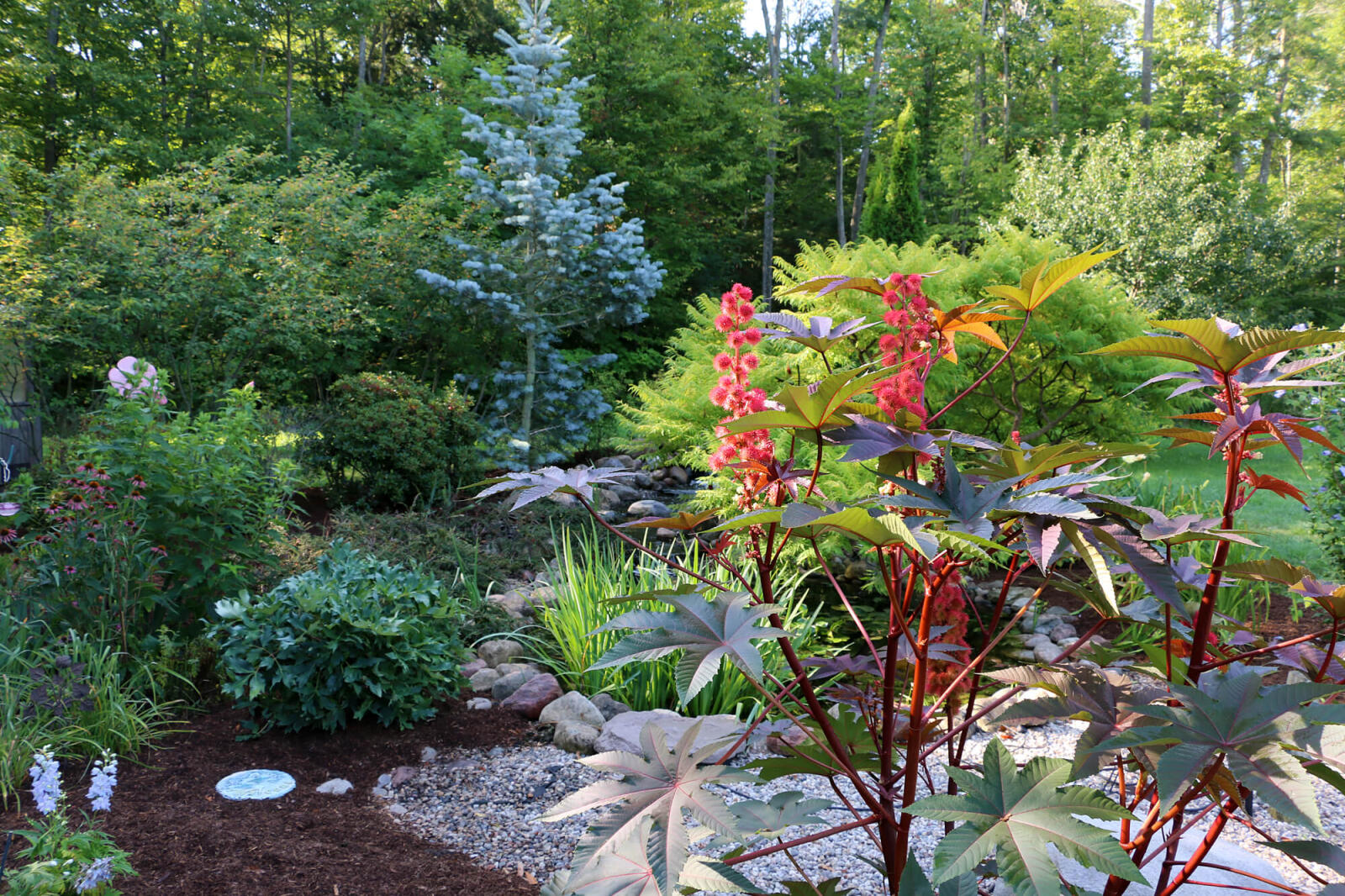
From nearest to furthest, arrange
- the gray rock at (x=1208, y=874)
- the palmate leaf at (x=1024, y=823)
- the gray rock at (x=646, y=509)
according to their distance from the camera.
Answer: the palmate leaf at (x=1024, y=823) → the gray rock at (x=1208, y=874) → the gray rock at (x=646, y=509)

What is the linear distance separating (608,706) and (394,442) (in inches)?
147

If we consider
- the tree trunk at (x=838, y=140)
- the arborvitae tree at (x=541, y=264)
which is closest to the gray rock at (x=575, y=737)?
the arborvitae tree at (x=541, y=264)

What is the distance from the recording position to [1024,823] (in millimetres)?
916

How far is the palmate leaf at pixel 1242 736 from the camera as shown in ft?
2.81

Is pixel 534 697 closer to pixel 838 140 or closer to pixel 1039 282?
pixel 1039 282

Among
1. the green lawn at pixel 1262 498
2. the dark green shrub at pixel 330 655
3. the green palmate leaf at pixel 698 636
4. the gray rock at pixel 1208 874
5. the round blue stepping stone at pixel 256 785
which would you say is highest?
the green palmate leaf at pixel 698 636

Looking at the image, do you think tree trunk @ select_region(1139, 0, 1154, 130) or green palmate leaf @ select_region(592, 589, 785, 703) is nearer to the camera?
green palmate leaf @ select_region(592, 589, 785, 703)

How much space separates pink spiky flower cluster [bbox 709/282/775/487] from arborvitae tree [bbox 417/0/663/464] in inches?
271

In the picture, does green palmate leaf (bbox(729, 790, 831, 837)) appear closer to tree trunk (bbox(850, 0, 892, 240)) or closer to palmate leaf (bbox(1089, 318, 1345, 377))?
palmate leaf (bbox(1089, 318, 1345, 377))

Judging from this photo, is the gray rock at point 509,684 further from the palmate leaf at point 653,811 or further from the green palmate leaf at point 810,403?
the green palmate leaf at point 810,403

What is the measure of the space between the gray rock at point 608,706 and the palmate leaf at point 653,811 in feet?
7.68

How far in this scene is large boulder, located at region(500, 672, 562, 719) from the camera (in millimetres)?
3355

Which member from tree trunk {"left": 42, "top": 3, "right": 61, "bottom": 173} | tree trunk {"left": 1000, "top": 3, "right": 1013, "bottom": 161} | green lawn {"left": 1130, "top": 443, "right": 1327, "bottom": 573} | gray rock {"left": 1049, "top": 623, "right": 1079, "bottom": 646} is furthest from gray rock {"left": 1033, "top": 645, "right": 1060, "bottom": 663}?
tree trunk {"left": 1000, "top": 3, "right": 1013, "bottom": 161}

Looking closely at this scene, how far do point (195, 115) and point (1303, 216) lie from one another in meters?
22.0
